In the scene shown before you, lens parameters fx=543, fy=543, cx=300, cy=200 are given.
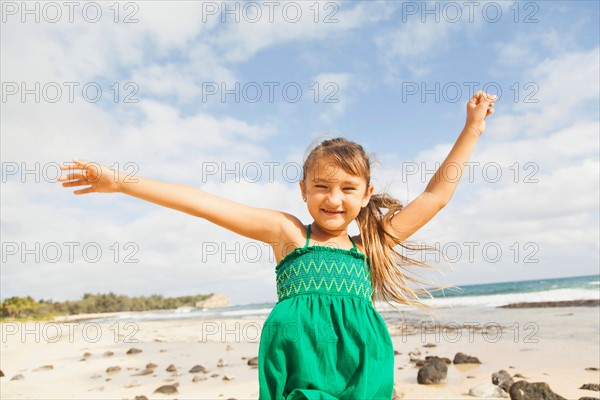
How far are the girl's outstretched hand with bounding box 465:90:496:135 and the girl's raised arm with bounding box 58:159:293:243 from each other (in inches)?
56.4

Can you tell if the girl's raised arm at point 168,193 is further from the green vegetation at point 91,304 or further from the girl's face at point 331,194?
the green vegetation at point 91,304

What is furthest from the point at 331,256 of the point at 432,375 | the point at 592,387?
the point at 592,387

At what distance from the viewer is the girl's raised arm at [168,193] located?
2.80 meters

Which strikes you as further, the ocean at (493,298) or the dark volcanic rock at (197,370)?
the ocean at (493,298)

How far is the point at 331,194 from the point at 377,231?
0.45 m

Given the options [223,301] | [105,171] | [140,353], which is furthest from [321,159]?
[223,301]

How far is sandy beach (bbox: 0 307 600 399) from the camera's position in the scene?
23.8ft

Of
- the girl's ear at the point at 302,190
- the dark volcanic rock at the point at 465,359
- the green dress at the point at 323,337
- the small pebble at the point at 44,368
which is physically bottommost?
the small pebble at the point at 44,368

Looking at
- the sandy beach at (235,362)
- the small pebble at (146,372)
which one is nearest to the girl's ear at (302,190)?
the sandy beach at (235,362)

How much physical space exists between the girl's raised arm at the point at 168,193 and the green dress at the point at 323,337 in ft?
1.17

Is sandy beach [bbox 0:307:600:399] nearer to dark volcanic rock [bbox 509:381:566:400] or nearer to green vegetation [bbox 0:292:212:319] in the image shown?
dark volcanic rock [bbox 509:381:566:400]

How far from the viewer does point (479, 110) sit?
10.8 feet

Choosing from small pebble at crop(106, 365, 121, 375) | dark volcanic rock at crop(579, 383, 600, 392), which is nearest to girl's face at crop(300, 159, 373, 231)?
dark volcanic rock at crop(579, 383, 600, 392)

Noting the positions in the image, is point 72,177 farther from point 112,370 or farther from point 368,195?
point 112,370
